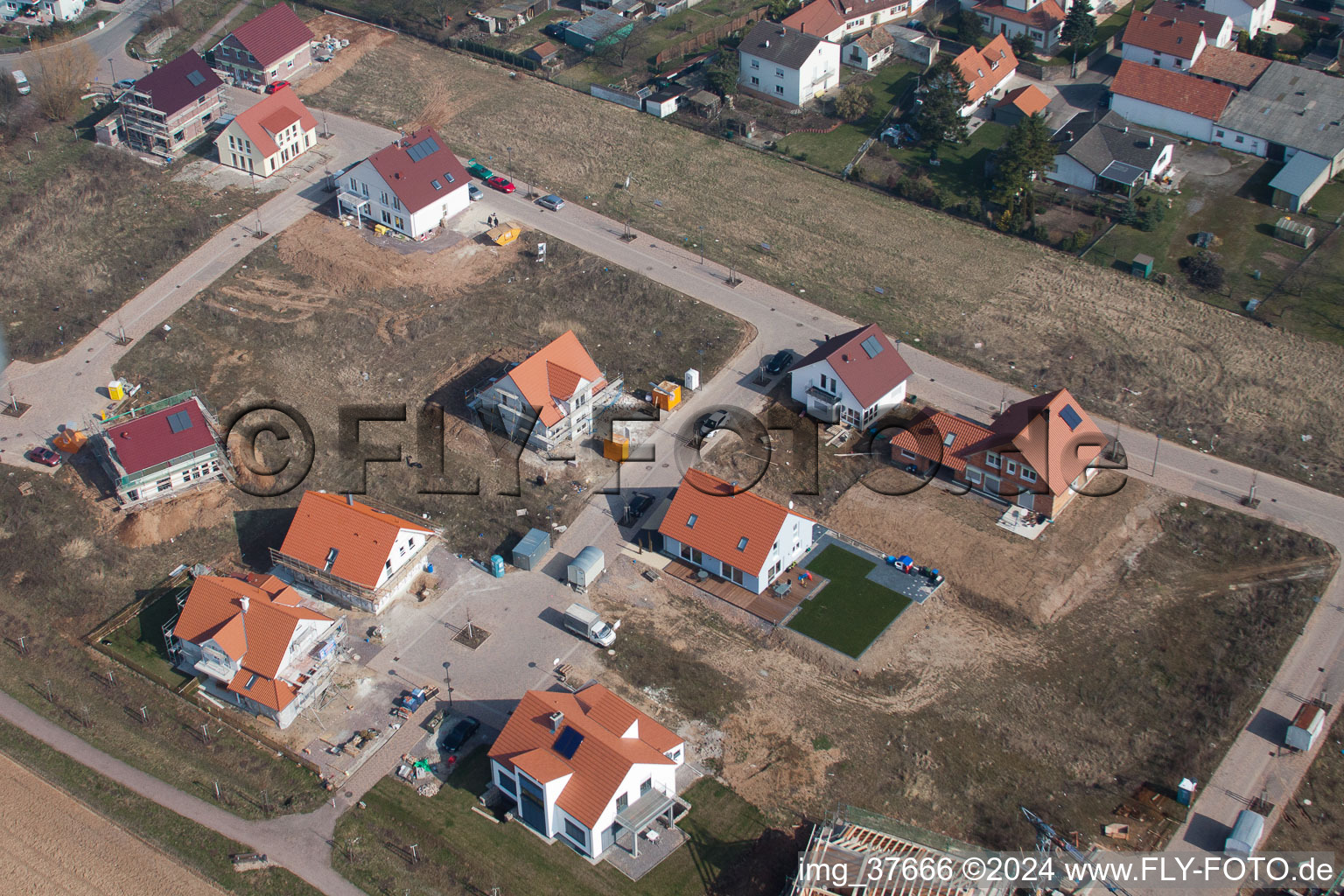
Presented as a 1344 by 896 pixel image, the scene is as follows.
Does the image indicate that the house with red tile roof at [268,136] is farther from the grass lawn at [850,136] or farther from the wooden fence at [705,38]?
the grass lawn at [850,136]

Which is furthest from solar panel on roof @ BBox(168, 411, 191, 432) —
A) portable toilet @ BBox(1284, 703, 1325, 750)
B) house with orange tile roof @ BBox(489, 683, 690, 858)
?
portable toilet @ BBox(1284, 703, 1325, 750)

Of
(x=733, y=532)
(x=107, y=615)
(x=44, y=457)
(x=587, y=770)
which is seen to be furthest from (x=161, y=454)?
(x=587, y=770)

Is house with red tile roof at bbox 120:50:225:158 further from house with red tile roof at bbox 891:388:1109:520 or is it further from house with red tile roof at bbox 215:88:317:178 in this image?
house with red tile roof at bbox 891:388:1109:520

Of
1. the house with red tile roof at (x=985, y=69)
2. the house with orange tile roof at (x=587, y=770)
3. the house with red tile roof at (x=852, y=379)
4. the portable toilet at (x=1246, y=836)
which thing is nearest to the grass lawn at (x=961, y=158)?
the house with red tile roof at (x=985, y=69)

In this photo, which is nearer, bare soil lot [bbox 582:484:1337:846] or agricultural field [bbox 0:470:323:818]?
bare soil lot [bbox 582:484:1337:846]

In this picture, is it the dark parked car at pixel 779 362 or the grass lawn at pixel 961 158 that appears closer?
the dark parked car at pixel 779 362

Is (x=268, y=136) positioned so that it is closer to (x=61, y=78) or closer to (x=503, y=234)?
(x=61, y=78)
